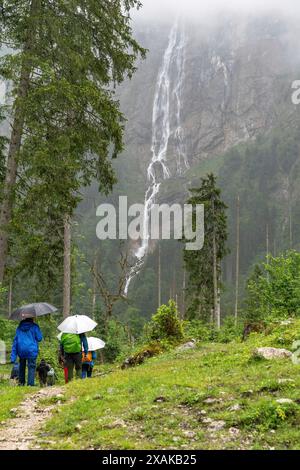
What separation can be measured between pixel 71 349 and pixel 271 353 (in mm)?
4608

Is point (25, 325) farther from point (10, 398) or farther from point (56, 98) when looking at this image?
point (56, 98)

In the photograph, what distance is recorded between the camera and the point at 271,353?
1073 cm

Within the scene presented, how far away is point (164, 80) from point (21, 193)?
602ft

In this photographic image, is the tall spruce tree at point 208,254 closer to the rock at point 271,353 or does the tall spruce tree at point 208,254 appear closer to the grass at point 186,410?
the rock at point 271,353

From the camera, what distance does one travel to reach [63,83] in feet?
43.1

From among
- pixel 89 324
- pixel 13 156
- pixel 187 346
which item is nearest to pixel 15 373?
pixel 89 324

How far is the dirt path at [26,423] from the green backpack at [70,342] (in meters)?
1.71

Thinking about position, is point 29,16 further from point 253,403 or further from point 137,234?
point 137,234

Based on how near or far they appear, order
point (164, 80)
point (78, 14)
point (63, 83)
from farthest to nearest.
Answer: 1. point (164, 80)
2. point (78, 14)
3. point (63, 83)

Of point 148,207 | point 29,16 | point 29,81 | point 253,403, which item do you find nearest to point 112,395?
point 253,403

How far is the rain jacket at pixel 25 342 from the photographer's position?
11805 mm

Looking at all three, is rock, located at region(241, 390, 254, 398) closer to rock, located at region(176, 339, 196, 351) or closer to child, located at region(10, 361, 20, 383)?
child, located at region(10, 361, 20, 383)

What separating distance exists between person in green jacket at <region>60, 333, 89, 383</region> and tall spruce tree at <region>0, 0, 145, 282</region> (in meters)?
2.88

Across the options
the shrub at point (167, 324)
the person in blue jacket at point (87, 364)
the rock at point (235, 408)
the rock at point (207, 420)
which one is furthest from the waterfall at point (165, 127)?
the rock at point (207, 420)
